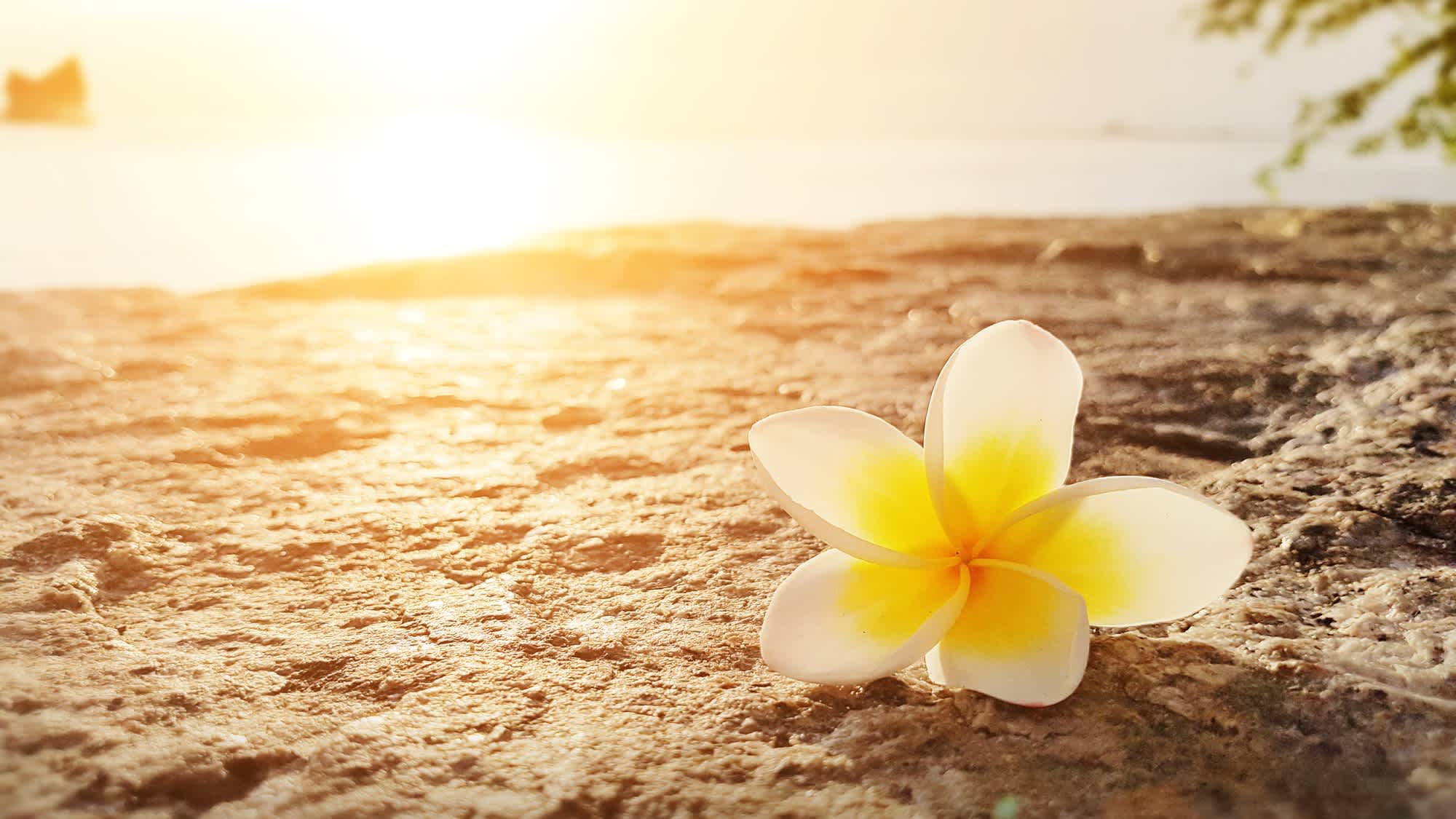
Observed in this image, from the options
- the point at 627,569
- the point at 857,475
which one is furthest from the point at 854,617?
the point at 627,569

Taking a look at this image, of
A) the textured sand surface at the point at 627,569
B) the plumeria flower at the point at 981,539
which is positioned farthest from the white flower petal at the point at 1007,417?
the textured sand surface at the point at 627,569

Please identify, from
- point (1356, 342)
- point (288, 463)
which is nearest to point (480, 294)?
point (288, 463)

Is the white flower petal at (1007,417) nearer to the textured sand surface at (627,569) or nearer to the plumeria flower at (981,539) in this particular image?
the plumeria flower at (981,539)

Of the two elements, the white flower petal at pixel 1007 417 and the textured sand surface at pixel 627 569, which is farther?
the white flower petal at pixel 1007 417

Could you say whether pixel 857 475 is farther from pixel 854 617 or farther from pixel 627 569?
pixel 627 569

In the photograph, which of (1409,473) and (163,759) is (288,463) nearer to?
(163,759)

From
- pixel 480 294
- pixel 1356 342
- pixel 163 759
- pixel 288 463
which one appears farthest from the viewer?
pixel 480 294

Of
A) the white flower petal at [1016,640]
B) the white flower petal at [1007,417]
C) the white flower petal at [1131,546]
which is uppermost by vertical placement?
the white flower petal at [1007,417]
